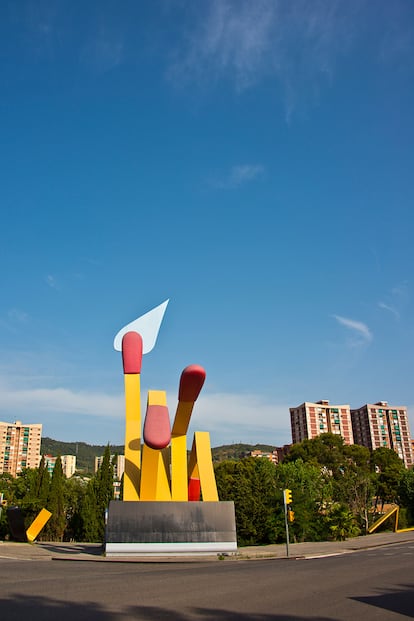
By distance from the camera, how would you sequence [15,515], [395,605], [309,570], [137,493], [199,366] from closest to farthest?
[395,605], [309,570], [199,366], [137,493], [15,515]

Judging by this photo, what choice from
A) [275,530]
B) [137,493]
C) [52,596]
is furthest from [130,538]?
[275,530]

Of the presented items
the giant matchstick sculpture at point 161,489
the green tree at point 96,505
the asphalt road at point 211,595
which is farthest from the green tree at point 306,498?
the asphalt road at point 211,595

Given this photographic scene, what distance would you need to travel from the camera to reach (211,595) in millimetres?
10359

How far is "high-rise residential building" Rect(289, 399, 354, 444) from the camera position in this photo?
117 m

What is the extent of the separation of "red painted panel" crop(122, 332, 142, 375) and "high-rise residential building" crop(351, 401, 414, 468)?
363 feet

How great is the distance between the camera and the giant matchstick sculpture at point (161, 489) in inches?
866

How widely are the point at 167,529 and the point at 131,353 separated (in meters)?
7.93

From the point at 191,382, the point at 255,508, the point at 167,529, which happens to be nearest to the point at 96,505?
the point at 255,508

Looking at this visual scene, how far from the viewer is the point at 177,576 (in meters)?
14.2

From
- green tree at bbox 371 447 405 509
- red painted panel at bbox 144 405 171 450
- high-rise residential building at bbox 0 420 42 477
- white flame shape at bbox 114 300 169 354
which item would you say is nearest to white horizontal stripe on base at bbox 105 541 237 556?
red painted panel at bbox 144 405 171 450

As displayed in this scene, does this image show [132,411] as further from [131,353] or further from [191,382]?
[191,382]

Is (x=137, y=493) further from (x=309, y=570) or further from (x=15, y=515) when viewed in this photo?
(x=15, y=515)

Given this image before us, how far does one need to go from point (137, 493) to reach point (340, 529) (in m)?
18.2

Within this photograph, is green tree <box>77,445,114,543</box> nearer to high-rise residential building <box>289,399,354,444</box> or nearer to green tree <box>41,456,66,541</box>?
green tree <box>41,456,66,541</box>
